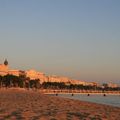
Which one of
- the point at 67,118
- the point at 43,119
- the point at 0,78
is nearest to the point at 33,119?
the point at 43,119

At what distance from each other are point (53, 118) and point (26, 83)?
17290 centimetres

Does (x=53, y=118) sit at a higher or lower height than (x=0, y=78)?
lower

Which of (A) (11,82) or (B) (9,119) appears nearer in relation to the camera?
(B) (9,119)

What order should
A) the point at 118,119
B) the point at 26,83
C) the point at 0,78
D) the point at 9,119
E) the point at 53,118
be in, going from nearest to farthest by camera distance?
1. the point at 9,119
2. the point at 53,118
3. the point at 118,119
4. the point at 0,78
5. the point at 26,83

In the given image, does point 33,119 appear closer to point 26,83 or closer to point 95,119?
point 95,119

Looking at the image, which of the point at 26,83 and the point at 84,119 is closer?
the point at 84,119

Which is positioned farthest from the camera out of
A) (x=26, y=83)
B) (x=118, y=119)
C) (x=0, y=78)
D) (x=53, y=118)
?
(x=26, y=83)

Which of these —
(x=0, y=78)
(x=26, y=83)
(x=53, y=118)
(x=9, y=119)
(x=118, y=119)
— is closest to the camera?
(x=9, y=119)

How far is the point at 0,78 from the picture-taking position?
153m

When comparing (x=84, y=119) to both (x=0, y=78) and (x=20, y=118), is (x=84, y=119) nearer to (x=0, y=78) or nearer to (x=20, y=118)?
(x=20, y=118)

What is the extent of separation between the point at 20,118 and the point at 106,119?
3.77m

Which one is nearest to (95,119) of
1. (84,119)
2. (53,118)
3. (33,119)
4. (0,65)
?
(84,119)

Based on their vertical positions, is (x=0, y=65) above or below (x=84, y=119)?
above

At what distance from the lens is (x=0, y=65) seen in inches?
7731
